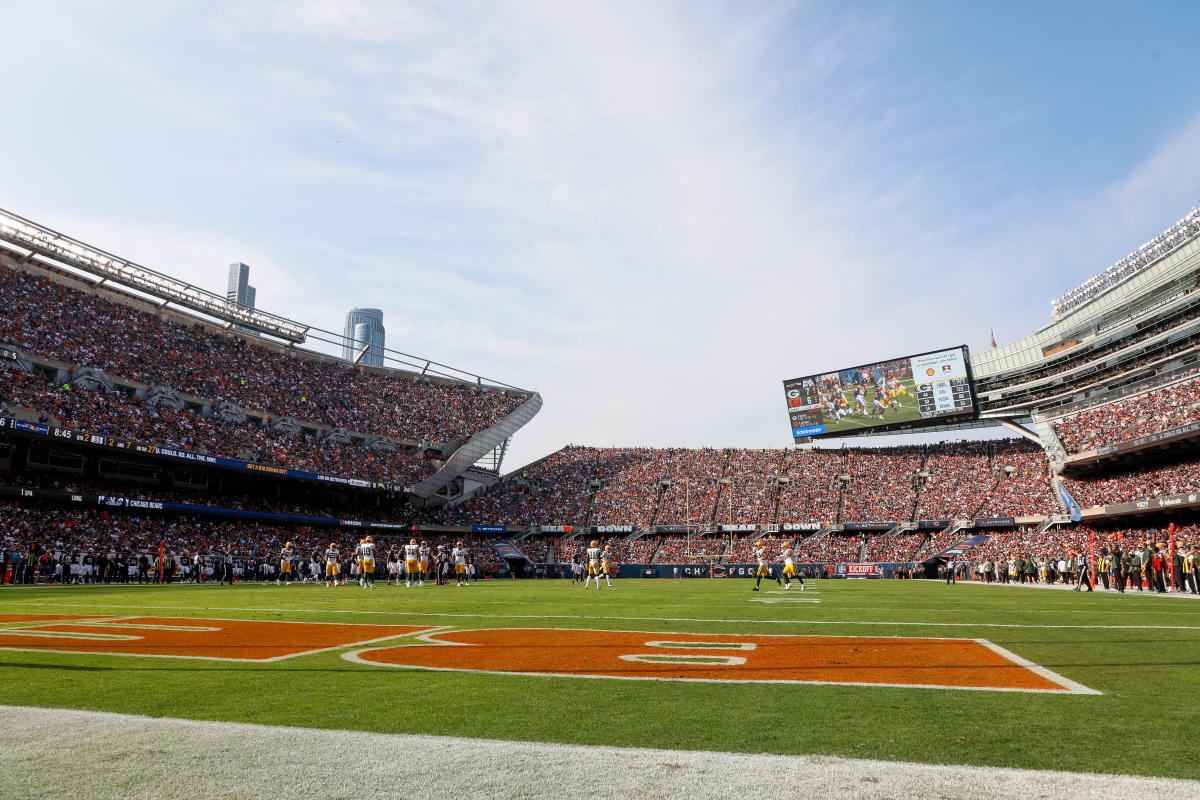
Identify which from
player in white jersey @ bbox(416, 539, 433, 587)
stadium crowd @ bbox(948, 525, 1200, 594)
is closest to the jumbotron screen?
stadium crowd @ bbox(948, 525, 1200, 594)

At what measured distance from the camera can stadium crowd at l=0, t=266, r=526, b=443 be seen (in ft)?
129

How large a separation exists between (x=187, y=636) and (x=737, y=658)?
22.6ft

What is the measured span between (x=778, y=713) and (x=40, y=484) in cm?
4083

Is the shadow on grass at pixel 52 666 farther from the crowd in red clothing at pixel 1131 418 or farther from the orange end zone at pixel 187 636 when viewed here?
the crowd in red clothing at pixel 1131 418

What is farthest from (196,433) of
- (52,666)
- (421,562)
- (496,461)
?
(52,666)

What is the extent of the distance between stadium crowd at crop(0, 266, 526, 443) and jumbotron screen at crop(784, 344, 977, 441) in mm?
24770

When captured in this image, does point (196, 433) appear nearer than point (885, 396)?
Yes

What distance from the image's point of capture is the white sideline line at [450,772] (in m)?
3.24

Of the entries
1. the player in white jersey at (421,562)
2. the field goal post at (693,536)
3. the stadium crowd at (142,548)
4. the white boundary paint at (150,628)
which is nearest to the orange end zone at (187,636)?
the white boundary paint at (150,628)

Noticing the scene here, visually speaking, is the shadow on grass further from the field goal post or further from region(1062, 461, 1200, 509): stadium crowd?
the field goal post

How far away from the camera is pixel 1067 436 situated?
47750 millimetres

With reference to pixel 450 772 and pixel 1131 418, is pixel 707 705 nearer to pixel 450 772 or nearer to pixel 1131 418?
pixel 450 772

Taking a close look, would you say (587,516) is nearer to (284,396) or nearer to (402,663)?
(284,396)

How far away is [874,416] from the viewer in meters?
56.4
